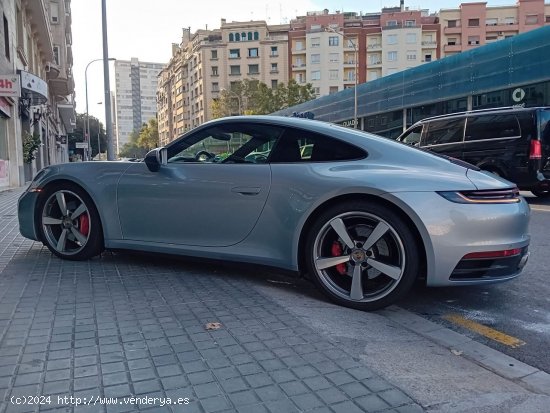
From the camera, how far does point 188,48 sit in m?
104

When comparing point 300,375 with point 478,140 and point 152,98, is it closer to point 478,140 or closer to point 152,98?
point 478,140

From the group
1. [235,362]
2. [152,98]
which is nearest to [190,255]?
[235,362]

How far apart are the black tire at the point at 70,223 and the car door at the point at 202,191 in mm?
402

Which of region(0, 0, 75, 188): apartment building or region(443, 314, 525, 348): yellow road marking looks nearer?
region(443, 314, 525, 348): yellow road marking

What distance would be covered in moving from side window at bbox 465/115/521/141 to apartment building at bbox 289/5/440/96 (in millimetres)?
74516

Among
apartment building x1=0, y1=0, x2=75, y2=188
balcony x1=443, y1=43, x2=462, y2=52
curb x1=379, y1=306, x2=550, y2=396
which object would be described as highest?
balcony x1=443, y1=43, x2=462, y2=52

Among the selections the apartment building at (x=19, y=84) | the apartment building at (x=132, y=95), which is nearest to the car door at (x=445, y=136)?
the apartment building at (x=19, y=84)

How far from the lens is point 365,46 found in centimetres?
8319

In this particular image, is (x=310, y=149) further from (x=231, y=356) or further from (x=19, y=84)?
(x=19, y=84)

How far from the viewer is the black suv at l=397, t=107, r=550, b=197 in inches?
385

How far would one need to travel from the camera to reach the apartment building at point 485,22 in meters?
76.1

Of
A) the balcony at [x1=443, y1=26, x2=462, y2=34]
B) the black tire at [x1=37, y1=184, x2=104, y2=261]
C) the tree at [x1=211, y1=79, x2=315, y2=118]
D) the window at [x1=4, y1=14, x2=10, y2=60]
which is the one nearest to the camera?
the black tire at [x1=37, y1=184, x2=104, y2=261]

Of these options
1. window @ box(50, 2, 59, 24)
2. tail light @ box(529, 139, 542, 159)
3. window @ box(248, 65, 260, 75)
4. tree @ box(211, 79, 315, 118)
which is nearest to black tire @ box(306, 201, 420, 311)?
tail light @ box(529, 139, 542, 159)

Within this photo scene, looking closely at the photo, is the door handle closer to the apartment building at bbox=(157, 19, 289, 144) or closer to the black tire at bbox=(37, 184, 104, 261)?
the black tire at bbox=(37, 184, 104, 261)
